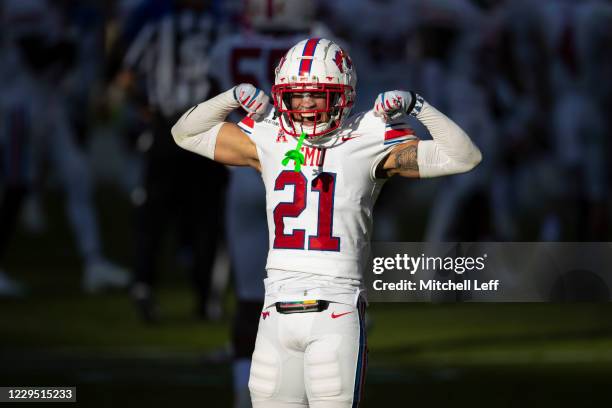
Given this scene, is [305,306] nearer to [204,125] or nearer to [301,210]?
[301,210]

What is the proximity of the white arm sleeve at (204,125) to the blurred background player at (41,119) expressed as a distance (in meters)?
6.27

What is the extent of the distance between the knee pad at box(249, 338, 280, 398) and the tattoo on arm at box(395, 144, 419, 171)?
2.48ft

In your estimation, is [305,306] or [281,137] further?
[281,137]

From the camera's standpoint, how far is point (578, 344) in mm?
9258

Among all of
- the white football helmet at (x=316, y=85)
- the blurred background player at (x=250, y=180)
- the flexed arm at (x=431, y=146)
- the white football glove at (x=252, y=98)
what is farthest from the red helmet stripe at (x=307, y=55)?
the blurred background player at (x=250, y=180)

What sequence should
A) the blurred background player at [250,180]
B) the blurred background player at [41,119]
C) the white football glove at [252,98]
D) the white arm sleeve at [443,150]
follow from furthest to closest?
the blurred background player at [41,119] < the blurred background player at [250,180] < the white football glove at [252,98] < the white arm sleeve at [443,150]

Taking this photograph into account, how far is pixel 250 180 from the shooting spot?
6840 millimetres

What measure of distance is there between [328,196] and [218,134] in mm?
547

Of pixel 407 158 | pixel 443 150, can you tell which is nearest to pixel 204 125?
pixel 407 158

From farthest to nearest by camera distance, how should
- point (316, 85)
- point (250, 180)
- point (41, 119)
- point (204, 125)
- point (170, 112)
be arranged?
point (41, 119)
point (170, 112)
point (250, 180)
point (204, 125)
point (316, 85)

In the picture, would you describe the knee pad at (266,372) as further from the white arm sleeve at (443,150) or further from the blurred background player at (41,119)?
the blurred background player at (41,119)

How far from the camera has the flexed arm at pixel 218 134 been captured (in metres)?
5.27

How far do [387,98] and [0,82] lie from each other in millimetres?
9892

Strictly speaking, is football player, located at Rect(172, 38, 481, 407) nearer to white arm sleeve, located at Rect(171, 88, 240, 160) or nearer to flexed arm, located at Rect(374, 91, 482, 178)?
flexed arm, located at Rect(374, 91, 482, 178)
